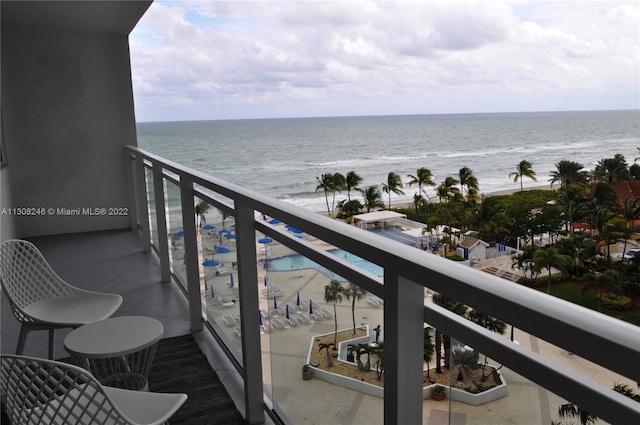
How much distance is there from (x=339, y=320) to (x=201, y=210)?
1741 millimetres

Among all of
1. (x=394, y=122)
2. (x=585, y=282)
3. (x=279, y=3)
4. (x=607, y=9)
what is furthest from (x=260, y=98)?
(x=585, y=282)

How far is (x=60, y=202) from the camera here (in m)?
6.82

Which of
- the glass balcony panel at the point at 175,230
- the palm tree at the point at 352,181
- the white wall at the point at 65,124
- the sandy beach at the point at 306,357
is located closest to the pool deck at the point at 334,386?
the sandy beach at the point at 306,357

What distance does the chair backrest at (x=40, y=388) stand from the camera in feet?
4.27

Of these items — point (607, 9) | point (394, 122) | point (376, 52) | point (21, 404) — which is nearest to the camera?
point (21, 404)

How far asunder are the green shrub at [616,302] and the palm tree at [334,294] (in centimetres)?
2746

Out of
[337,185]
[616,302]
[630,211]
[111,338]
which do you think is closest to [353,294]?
[111,338]

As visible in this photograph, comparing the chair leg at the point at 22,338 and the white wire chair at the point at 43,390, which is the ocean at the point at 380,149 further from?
the white wire chair at the point at 43,390

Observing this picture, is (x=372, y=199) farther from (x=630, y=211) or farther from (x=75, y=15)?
(x=75, y=15)

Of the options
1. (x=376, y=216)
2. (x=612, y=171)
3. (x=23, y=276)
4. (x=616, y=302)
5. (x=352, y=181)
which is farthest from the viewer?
(x=352, y=181)

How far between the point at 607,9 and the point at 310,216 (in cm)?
6689

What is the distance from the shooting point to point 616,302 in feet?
84.6

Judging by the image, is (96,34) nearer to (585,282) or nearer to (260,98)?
(585,282)

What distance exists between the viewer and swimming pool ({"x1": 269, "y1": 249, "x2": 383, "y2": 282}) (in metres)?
1.39
